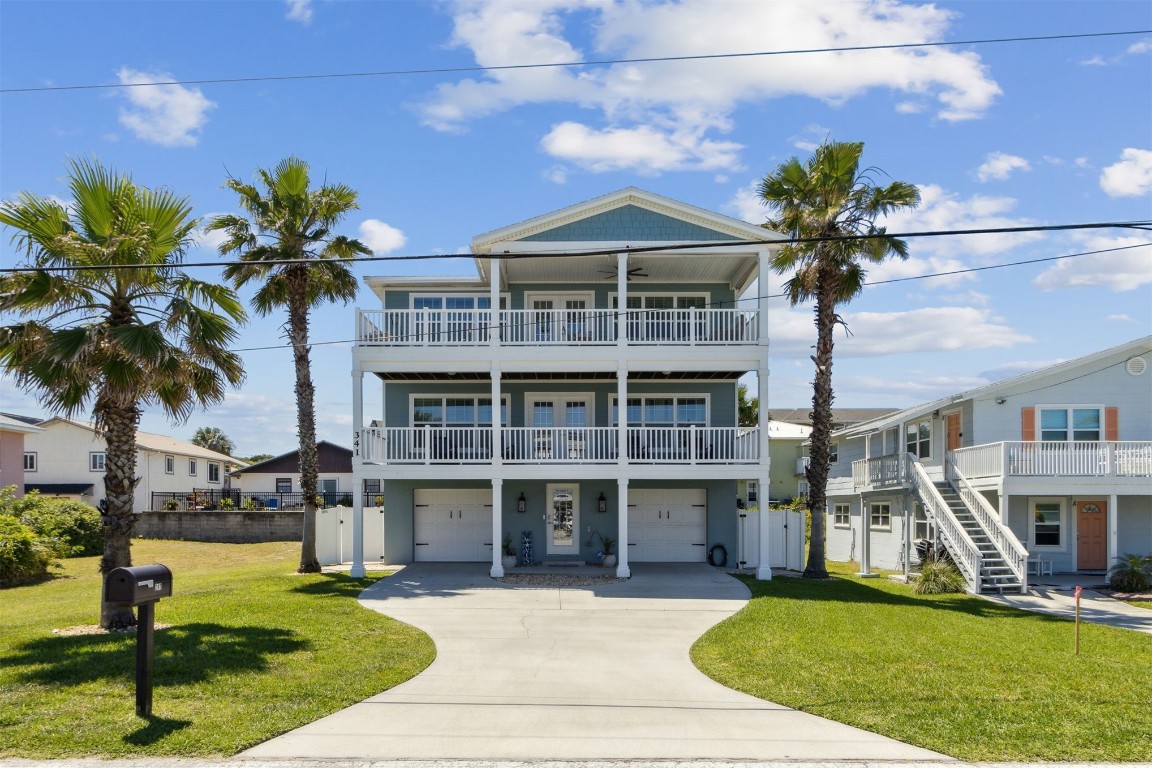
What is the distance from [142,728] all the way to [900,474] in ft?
74.4

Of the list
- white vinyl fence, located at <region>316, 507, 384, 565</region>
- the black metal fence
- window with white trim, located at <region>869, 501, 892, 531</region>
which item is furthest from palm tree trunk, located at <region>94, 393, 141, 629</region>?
the black metal fence

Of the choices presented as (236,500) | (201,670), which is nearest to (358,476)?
(201,670)

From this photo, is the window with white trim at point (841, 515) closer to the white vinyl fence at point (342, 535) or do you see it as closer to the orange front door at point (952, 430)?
the orange front door at point (952, 430)

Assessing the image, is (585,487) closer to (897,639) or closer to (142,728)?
(897,639)

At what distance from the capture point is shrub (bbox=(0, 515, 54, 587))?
73.5 ft

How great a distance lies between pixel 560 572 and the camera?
22.0m

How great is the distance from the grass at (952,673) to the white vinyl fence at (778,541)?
6.50 meters

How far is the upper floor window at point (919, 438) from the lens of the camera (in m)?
27.6

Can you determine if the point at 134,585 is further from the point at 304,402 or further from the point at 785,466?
the point at 785,466

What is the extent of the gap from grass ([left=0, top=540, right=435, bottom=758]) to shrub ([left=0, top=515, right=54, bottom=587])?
4.24 meters

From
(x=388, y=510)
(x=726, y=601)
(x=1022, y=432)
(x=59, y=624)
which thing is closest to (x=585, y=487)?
(x=388, y=510)

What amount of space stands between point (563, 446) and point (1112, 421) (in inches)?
572

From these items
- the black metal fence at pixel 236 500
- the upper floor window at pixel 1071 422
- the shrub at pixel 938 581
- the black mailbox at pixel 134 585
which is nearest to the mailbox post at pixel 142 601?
the black mailbox at pixel 134 585

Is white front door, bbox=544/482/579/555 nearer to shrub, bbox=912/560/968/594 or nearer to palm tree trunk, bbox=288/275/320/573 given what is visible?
palm tree trunk, bbox=288/275/320/573
